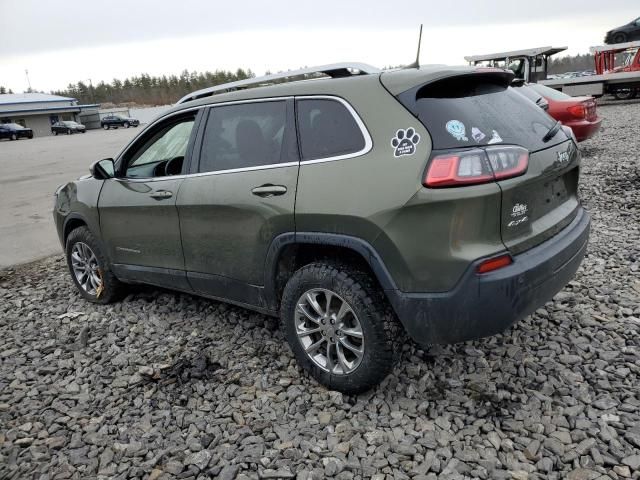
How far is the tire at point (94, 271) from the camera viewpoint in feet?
14.8

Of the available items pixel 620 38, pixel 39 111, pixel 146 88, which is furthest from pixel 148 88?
A: pixel 620 38

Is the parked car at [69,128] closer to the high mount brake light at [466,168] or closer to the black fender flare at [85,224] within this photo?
the black fender flare at [85,224]

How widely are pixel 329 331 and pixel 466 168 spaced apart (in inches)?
46.7

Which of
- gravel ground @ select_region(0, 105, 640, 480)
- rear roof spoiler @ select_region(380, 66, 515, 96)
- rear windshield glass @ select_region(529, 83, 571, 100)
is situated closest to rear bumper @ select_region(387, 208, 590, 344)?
gravel ground @ select_region(0, 105, 640, 480)

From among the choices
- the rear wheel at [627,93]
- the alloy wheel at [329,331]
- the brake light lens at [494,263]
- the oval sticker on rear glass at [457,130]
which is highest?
the rear wheel at [627,93]

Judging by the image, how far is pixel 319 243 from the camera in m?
2.82

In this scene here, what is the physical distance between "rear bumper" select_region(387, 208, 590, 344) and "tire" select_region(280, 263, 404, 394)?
0.16 metres

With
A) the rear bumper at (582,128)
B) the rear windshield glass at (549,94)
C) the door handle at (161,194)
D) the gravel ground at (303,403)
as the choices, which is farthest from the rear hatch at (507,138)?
the rear windshield glass at (549,94)

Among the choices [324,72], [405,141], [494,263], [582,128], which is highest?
[324,72]

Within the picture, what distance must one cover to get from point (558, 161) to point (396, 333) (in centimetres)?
130

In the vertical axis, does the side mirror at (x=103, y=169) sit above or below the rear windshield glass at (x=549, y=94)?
below

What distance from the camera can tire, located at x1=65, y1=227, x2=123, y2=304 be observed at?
4.52 meters

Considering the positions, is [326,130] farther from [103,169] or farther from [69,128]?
[69,128]

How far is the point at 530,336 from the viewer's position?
3465 mm
